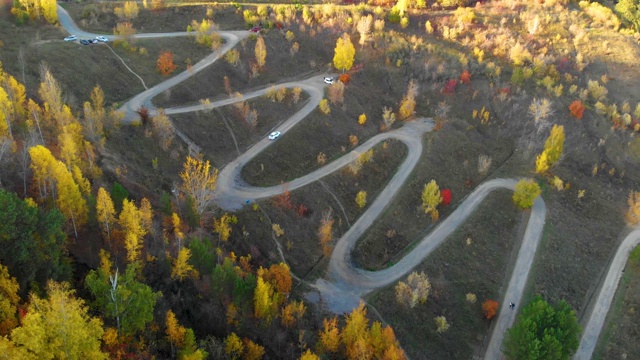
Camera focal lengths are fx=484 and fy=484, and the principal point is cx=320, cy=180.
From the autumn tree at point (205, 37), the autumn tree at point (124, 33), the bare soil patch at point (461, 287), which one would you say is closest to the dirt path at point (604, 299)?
the bare soil patch at point (461, 287)

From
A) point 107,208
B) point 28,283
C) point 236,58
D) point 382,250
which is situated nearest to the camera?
point 28,283

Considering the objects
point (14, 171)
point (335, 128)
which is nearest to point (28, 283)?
point (14, 171)

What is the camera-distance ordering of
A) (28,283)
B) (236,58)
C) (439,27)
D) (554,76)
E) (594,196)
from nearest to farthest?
(28,283)
(594,196)
(236,58)
(554,76)
(439,27)

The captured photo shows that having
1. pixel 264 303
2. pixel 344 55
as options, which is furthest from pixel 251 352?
pixel 344 55

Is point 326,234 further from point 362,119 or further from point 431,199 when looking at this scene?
point 362,119

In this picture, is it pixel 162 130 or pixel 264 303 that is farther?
pixel 162 130

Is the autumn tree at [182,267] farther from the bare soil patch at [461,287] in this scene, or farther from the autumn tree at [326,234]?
the bare soil patch at [461,287]

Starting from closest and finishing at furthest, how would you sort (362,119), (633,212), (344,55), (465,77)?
1. (633,212)
2. (362,119)
3. (344,55)
4. (465,77)

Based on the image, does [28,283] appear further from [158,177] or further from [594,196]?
[594,196]
